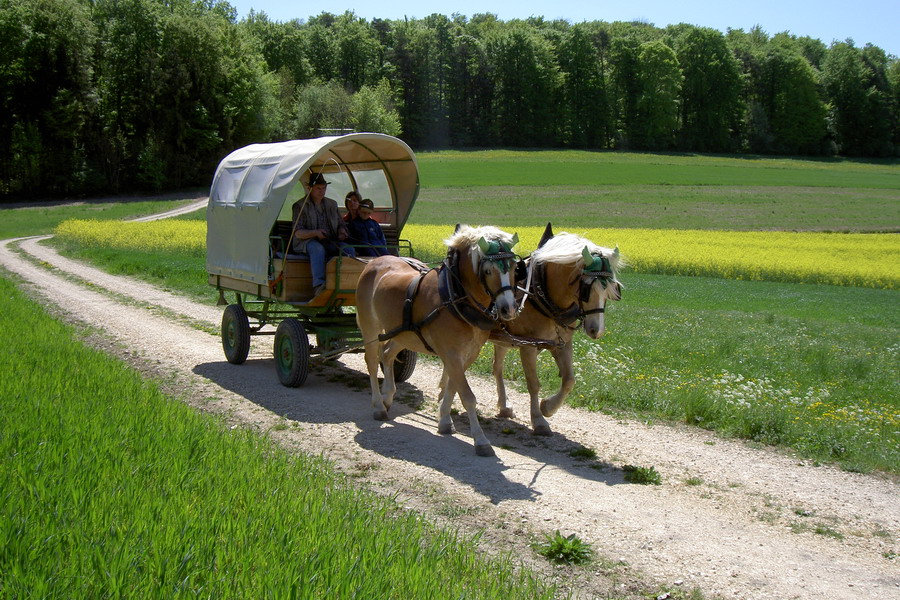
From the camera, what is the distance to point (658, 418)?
28.9 feet

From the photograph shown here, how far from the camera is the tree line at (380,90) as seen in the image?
185ft

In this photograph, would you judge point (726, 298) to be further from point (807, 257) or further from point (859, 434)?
point (859, 434)

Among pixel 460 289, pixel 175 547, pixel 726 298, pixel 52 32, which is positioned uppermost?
pixel 52 32

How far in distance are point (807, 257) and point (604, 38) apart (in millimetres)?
87422

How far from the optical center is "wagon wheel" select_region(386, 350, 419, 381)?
33.7 ft

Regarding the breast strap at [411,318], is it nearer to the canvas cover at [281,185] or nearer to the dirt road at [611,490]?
the dirt road at [611,490]

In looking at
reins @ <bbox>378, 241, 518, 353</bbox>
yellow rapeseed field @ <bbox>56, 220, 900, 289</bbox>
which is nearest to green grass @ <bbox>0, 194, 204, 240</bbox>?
yellow rapeseed field @ <bbox>56, 220, 900, 289</bbox>

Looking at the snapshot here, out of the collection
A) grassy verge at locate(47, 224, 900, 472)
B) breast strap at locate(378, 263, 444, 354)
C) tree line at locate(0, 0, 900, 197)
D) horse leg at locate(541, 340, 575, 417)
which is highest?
tree line at locate(0, 0, 900, 197)

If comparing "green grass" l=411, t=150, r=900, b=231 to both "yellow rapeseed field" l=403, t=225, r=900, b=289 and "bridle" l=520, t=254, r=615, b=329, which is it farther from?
"bridle" l=520, t=254, r=615, b=329

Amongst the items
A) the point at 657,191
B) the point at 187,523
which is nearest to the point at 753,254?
the point at 187,523

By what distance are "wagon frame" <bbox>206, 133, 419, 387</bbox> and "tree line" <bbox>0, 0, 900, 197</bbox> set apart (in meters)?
49.5

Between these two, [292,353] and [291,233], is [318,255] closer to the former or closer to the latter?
[291,233]

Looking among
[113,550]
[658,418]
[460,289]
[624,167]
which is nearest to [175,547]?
[113,550]

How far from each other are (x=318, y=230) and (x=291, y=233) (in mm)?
500
